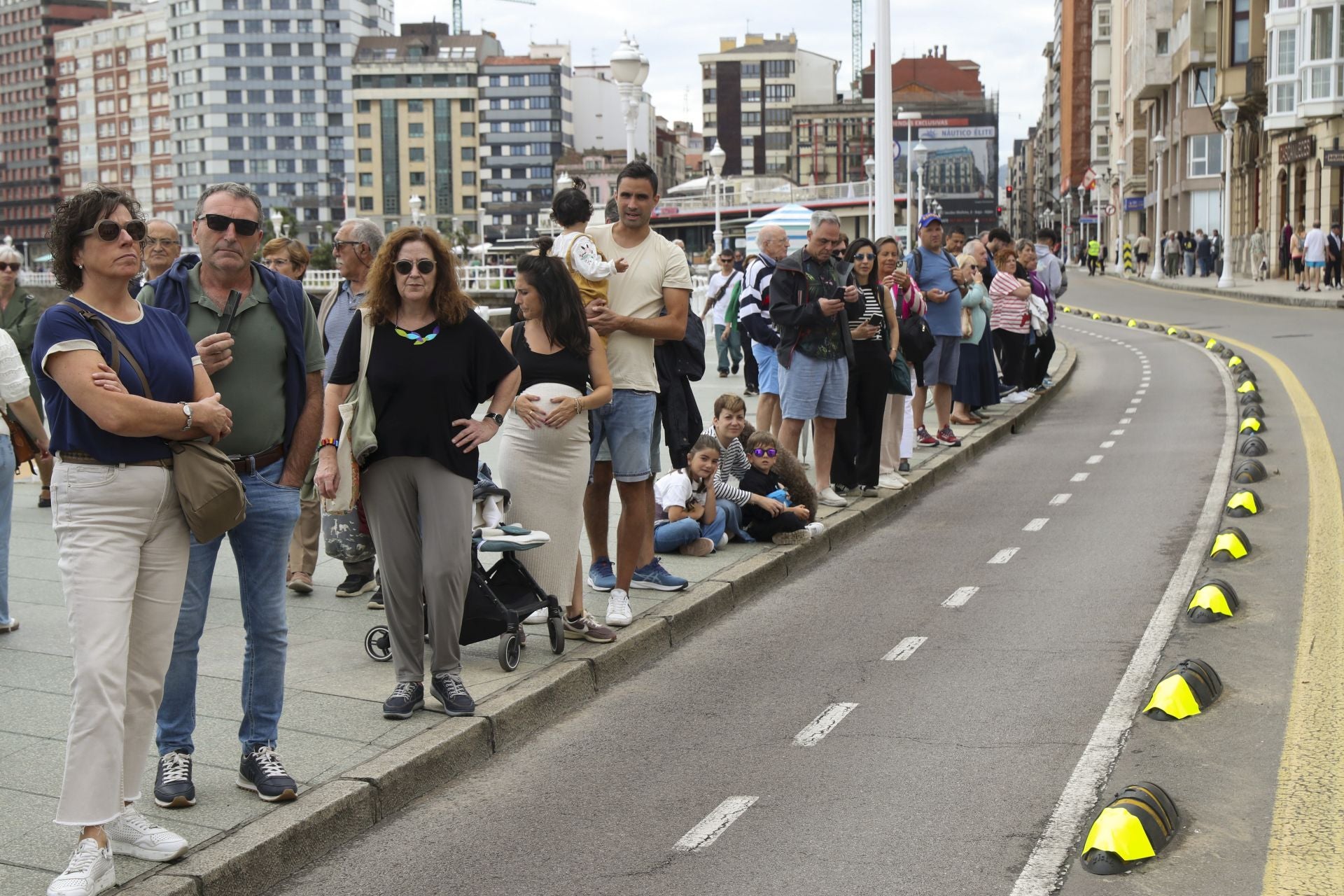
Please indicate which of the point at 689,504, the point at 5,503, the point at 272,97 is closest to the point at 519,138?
the point at 272,97

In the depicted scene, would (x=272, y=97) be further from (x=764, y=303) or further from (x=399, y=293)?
(x=399, y=293)

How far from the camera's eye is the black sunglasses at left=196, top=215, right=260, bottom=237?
501 cm

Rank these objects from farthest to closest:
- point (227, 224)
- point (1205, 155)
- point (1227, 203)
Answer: point (1205, 155), point (1227, 203), point (227, 224)

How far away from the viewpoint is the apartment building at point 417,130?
5989 inches

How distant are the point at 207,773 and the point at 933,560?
5.66 m

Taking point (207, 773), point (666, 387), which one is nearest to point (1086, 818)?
point (207, 773)

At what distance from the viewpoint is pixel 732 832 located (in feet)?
16.7

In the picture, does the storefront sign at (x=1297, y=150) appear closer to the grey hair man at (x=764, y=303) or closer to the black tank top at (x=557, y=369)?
the grey hair man at (x=764, y=303)

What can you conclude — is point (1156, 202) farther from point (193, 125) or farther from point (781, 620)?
point (193, 125)

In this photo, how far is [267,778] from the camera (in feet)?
16.7

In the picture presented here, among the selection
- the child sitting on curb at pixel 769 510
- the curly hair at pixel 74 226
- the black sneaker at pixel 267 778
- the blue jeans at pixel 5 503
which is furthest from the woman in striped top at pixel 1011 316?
the curly hair at pixel 74 226

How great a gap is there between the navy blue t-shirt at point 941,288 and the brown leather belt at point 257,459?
1038cm

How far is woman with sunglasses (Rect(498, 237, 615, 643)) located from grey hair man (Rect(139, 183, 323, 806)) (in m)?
1.81

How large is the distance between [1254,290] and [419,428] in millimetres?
40898
